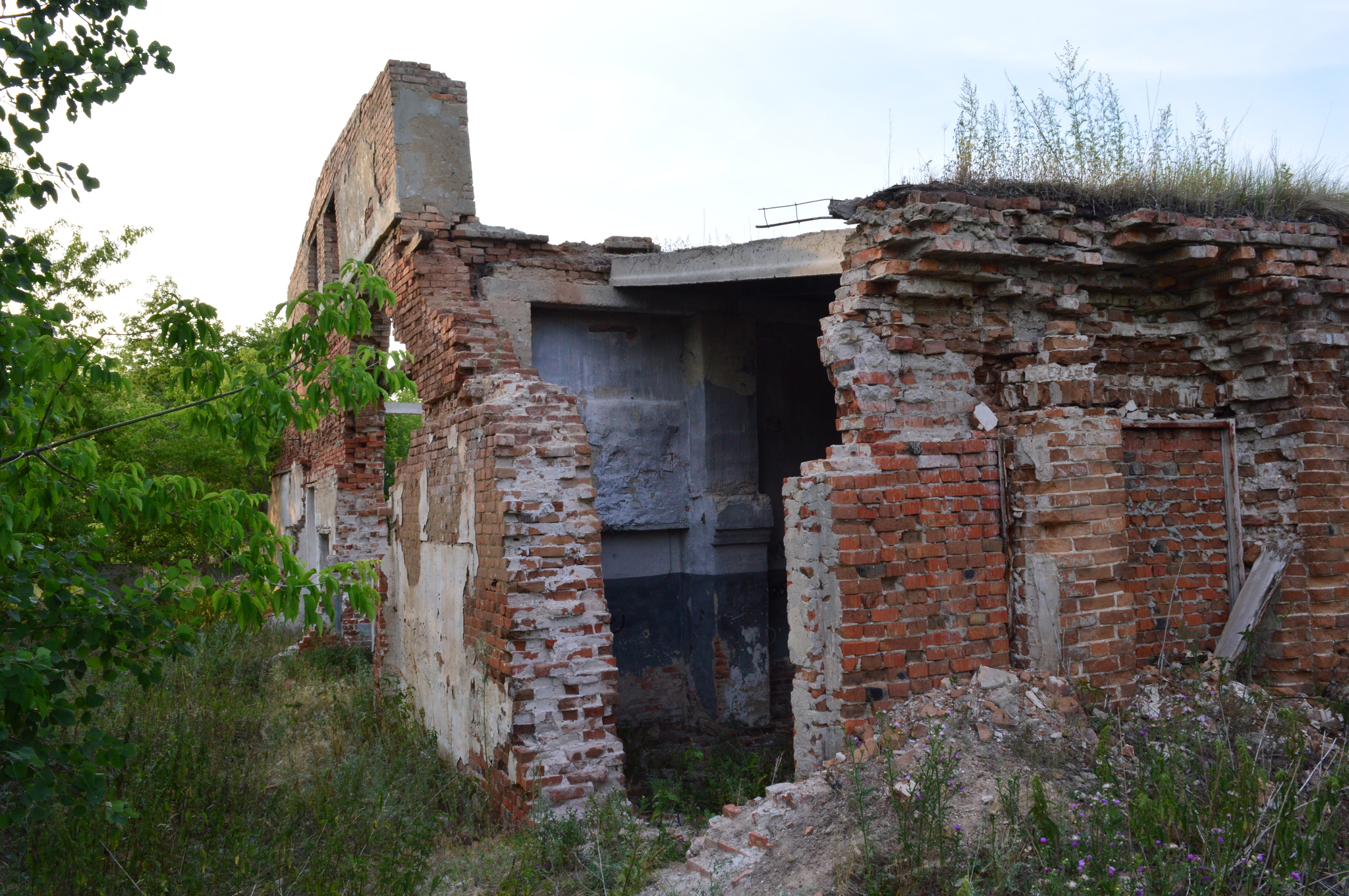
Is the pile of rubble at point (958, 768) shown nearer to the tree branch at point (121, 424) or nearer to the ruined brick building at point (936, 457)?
the ruined brick building at point (936, 457)

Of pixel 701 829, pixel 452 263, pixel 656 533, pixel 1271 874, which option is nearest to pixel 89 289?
pixel 452 263

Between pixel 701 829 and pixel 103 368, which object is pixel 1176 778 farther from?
pixel 103 368

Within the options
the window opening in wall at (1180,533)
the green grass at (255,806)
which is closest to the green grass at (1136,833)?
the window opening in wall at (1180,533)

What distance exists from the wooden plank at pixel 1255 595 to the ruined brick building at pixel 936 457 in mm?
62

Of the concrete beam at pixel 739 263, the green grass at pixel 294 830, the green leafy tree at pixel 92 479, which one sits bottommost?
the green grass at pixel 294 830

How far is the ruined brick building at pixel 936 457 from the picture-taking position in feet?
15.2

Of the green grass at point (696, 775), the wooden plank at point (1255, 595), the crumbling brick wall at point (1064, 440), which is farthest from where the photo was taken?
the green grass at point (696, 775)

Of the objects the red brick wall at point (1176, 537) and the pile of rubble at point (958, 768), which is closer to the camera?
the pile of rubble at point (958, 768)

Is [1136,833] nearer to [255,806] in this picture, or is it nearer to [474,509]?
[474,509]

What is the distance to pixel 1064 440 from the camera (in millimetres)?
4645

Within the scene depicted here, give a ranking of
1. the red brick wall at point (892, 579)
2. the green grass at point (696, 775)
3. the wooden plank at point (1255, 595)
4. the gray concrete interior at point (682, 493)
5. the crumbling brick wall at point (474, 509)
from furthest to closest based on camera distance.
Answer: the gray concrete interior at point (682, 493), the green grass at point (696, 775), the crumbling brick wall at point (474, 509), the wooden plank at point (1255, 595), the red brick wall at point (892, 579)

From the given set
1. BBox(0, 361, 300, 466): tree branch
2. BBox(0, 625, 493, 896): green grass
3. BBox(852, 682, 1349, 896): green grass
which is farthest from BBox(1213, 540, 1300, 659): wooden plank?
BBox(0, 361, 300, 466): tree branch

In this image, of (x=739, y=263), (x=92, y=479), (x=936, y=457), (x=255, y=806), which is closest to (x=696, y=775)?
(x=255, y=806)

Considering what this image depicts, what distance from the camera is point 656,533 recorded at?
25.5 ft
